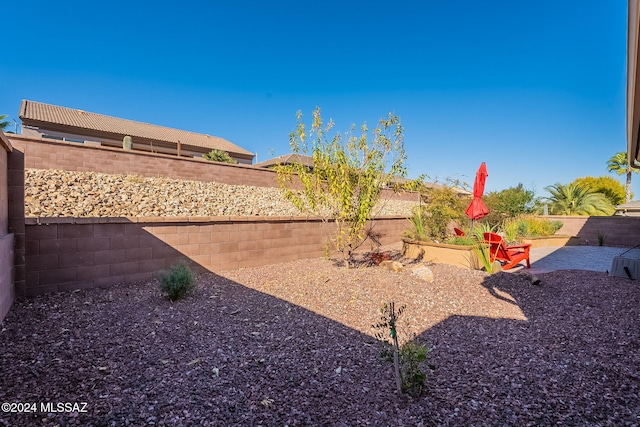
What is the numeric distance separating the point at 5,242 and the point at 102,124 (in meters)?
18.4

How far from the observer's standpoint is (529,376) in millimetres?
2568

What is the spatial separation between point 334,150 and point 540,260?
23.0 ft

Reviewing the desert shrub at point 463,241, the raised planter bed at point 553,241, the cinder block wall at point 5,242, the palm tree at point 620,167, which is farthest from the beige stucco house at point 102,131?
the palm tree at point 620,167

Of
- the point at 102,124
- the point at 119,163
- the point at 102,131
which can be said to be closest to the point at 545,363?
the point at 119,163

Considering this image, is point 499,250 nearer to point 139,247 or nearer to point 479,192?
point 479,192

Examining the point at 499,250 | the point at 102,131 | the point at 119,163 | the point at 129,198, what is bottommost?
the point at 499,250

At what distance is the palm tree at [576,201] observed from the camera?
57.7ft

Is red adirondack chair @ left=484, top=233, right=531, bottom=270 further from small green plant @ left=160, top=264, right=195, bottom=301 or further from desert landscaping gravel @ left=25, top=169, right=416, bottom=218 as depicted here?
small green plant @ left=160, top=264, right=195, bottom=301

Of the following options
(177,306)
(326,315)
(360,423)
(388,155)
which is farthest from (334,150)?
(360,423)

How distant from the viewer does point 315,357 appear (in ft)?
9.53

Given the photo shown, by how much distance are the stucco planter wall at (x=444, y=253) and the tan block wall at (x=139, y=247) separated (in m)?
3.10

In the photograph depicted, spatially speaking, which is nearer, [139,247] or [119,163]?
[139,247]

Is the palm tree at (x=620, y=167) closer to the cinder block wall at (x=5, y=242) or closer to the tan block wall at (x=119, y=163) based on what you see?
the tan block wall at (x=119, y=163)

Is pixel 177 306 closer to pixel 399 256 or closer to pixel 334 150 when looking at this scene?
pixel 334 150
